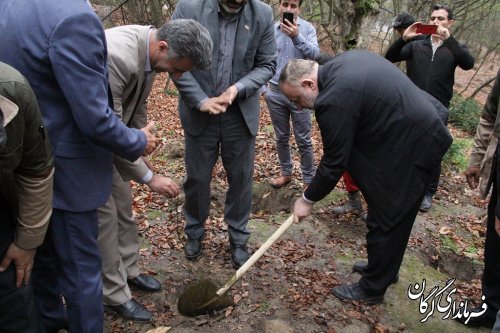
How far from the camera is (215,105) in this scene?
3213mm

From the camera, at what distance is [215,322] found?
3186 mm

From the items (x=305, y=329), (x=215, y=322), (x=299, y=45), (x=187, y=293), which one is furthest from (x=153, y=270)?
(x=299, y=45)

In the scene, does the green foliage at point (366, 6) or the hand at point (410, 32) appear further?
the green foliage at point (366, 6)

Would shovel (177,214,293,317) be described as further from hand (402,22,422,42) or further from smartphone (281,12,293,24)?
hand (402,22,422,42)

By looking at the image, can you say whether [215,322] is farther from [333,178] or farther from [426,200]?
[426,200]

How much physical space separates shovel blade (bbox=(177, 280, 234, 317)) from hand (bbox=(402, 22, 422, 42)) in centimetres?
386

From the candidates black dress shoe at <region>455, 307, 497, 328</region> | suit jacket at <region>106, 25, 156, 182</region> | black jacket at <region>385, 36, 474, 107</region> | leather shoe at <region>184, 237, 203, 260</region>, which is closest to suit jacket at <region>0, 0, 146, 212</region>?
suit jacket at <region>106, 25, 156, 182</region>

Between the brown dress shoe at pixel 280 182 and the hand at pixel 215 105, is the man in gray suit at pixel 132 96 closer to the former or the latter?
the hand at pixel 215 105

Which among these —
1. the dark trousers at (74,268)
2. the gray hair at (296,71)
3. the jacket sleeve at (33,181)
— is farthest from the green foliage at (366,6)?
the jacket sleeve at (33,181)

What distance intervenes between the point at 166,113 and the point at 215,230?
21.3 ft

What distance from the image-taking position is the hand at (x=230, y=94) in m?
3.24

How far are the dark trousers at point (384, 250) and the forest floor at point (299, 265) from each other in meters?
0.25

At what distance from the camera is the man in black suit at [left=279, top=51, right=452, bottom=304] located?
2822 millimetres

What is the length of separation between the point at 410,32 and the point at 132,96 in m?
3.80
